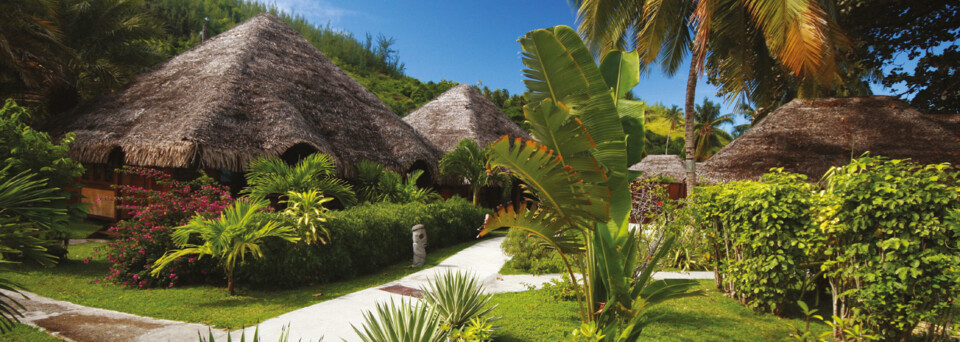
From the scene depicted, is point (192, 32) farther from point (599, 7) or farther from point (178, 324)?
point (178, 324)

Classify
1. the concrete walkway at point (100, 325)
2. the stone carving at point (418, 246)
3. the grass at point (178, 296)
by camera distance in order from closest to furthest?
the concrete walkway at point (100, 325) → the grass at point (178, 296) → the stone carving at point (418, 246)

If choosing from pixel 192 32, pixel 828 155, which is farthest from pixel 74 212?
pixel 192 32

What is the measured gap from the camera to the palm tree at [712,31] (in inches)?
271

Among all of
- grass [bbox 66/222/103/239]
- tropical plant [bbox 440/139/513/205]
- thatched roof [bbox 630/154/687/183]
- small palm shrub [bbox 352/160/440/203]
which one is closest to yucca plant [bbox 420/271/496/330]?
small palm shrub [bbox 352/160/440/203]

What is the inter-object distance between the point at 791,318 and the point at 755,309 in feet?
1.10

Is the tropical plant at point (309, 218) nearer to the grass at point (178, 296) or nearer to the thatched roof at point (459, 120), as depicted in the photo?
the grass at point (178, 296)

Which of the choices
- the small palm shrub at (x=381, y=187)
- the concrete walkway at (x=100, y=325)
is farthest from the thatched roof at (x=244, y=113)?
the concrete walkway at (x=100, y=325)

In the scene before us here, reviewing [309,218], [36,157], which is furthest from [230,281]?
[36,157]

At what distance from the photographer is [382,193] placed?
32.4ft

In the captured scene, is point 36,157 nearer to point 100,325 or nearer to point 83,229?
point 100,325

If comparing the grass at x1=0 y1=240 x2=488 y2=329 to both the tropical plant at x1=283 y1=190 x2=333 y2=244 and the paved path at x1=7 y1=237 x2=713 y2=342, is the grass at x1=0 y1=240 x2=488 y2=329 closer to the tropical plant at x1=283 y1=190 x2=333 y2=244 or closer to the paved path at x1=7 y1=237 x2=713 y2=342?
the paved path at x1=7 y1=237 x2=713 y2=342

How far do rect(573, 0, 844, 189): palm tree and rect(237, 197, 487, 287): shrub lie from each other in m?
5.92

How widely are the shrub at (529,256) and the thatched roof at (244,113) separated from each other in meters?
4.54

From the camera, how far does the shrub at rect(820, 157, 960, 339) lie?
3168 millimetres
